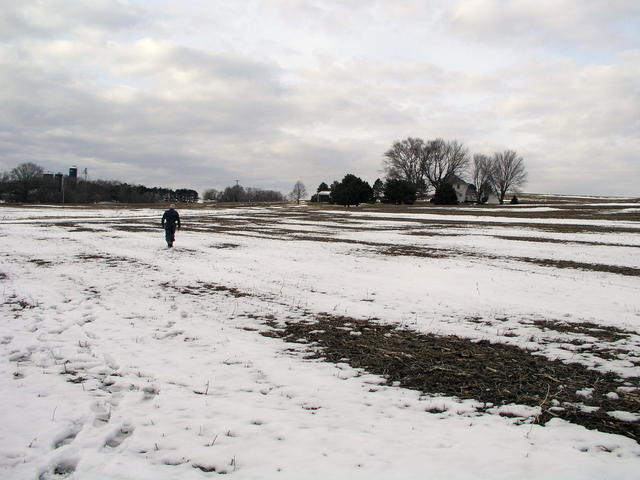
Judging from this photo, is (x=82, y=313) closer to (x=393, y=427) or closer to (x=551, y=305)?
(x=393, y=427)

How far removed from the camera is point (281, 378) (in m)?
5.22

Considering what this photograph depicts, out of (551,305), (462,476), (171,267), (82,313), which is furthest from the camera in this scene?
(171,267)

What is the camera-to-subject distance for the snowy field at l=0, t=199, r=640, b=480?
3.48 m

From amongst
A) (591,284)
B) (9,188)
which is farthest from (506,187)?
(9,188)

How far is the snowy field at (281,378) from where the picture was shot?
348cm

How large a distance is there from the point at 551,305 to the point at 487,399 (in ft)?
17.8

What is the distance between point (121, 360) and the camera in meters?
5.64

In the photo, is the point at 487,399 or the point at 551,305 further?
the point at 551,305

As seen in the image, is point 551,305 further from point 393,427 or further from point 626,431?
point 393,427

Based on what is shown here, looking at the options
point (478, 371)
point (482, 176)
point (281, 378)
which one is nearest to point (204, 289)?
point (281, 378)

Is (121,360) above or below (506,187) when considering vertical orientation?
below

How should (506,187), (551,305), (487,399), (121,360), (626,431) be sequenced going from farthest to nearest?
(506,187) → (551,305) → (121,360) → (487,399) → (626,431)

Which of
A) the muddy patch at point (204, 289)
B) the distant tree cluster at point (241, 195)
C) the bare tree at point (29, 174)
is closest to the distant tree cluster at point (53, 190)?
the bare tree at point (29, 174)

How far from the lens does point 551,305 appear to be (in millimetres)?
8984
